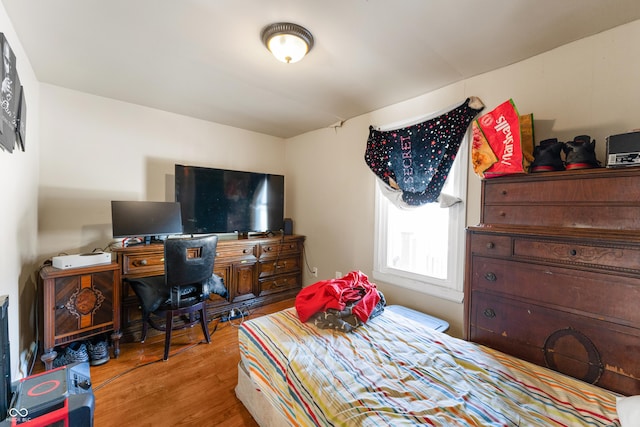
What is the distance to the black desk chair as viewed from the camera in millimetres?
2127

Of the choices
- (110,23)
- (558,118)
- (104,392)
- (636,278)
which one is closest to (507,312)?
(636,278)

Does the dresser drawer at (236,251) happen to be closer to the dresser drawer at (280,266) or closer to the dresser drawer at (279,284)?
the dresser drawer at (280,266)

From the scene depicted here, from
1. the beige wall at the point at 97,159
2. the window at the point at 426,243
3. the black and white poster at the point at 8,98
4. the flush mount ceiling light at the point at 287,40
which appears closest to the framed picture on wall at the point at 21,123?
the black and white poster at the point at 8,98

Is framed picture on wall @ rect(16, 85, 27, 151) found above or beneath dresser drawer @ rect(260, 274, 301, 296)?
above

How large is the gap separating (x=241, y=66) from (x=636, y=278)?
256 cm

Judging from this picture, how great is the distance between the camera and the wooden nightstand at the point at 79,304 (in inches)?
73.4

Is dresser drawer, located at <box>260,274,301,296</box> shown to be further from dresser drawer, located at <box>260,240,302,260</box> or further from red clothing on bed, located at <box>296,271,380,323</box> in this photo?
red clothing on bed, located at <box>296,271,380,323</box>

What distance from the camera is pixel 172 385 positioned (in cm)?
184

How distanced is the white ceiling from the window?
754 millimetres

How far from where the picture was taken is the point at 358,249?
305 centimetres

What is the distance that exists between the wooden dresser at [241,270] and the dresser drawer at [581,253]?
2.63m

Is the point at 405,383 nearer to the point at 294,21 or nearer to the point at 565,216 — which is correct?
the point at 565,216

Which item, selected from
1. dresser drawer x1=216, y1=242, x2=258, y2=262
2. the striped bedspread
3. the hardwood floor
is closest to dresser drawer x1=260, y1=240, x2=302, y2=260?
dresser drawer x1=216, y1=242, x2=258, y2=262

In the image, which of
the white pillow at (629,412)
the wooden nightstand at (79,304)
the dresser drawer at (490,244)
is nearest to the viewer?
the white pillow at (629,412)
